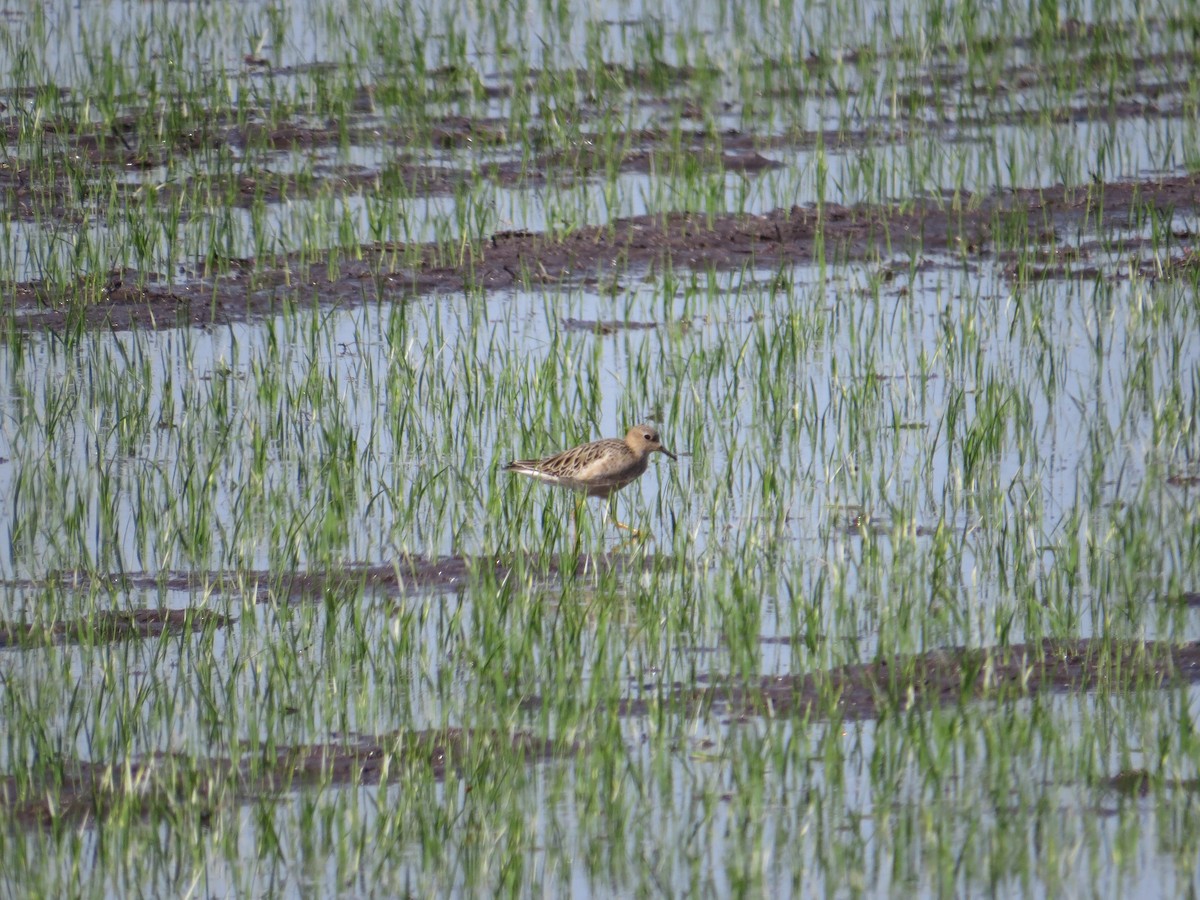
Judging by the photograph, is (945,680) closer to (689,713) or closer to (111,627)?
(689,713)

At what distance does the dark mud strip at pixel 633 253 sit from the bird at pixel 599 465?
2.73 metres

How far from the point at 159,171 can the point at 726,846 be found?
9274 millimetres

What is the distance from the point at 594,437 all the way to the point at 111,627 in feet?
Answer: 9.95

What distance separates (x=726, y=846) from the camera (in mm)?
5895

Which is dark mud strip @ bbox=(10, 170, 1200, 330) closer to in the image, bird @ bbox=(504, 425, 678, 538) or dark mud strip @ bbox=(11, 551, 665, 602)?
bird @ bbox=(504, 425, 678, 538)

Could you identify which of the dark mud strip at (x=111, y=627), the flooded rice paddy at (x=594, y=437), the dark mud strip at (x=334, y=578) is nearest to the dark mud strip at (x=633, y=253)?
the flooded rice paddy at (x=594, y=437)

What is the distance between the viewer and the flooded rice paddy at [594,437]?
5.96m

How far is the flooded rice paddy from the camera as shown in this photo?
5.96 m

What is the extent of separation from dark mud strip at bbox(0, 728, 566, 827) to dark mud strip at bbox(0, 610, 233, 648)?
2.87ft

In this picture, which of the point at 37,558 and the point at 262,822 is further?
the point at 37,558

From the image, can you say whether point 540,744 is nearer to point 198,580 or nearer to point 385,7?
point 198,580

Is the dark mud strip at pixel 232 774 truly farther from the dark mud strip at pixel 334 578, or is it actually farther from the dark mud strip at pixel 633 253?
the dark mud strip at pixel 633 253

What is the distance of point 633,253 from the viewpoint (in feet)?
40.6

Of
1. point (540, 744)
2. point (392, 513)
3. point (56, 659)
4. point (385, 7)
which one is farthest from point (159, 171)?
point (540, 744)
